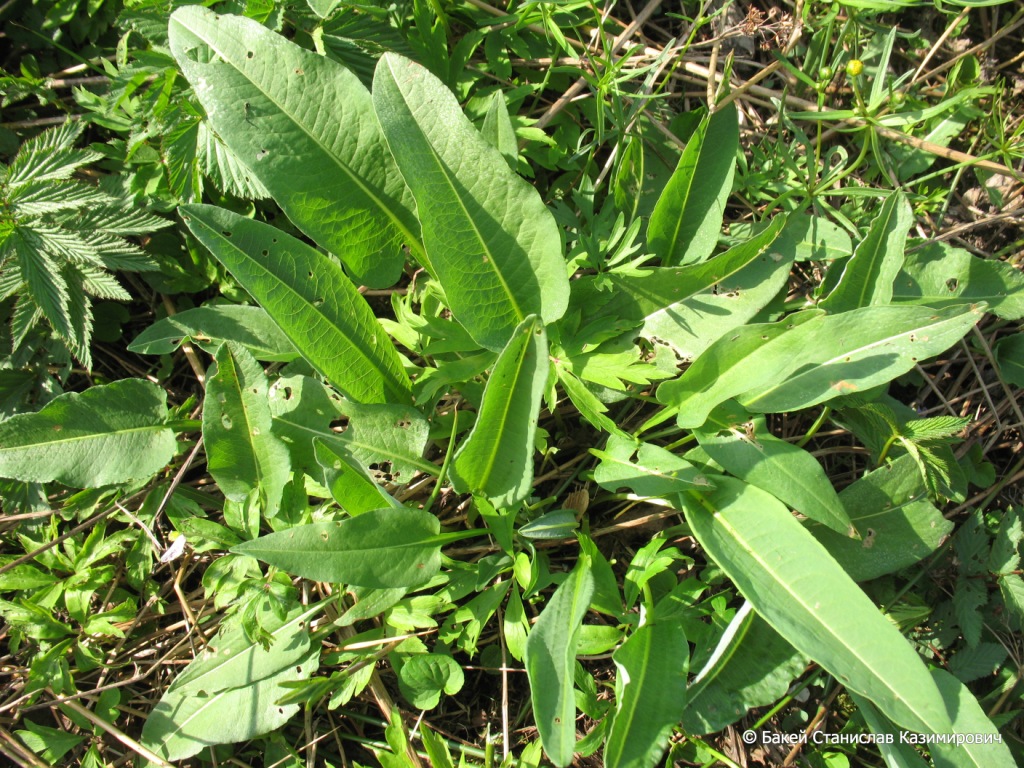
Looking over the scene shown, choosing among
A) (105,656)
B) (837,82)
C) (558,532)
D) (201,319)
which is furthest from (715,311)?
Answer: (105,656)

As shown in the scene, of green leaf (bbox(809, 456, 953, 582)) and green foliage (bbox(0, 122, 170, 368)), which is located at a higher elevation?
green foliage (bbox(0, 122, 170, 368))

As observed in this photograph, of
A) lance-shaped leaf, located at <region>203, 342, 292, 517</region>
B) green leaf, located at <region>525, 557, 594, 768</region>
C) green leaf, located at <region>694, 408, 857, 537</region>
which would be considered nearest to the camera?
green leaf, located at <region>525, 557, 594, 768</region>

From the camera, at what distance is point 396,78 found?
1.79 metres

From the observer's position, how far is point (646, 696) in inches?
71.9

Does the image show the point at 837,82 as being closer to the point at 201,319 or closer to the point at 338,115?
the point at 338,115

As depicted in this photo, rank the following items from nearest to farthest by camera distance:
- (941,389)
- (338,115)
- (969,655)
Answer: (338,115)
(969,655)
(941,389)

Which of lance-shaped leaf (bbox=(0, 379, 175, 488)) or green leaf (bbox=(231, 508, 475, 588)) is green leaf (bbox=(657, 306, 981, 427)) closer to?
green leaf (bbox=(231, 508, 475, 588))

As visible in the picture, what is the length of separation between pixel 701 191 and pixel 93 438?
6.06 feet

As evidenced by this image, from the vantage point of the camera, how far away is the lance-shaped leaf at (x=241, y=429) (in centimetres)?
191

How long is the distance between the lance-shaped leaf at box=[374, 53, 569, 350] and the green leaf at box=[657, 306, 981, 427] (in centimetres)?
46

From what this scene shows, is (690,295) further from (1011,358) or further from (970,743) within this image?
(970,743)

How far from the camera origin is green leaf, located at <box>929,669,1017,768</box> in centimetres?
184

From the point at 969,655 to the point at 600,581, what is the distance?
109cm

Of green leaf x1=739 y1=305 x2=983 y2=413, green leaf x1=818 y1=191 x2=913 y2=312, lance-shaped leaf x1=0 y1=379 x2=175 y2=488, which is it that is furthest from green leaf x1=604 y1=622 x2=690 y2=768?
lance-shaped leaf x1=0 y1=379 x2=175 y2=488
